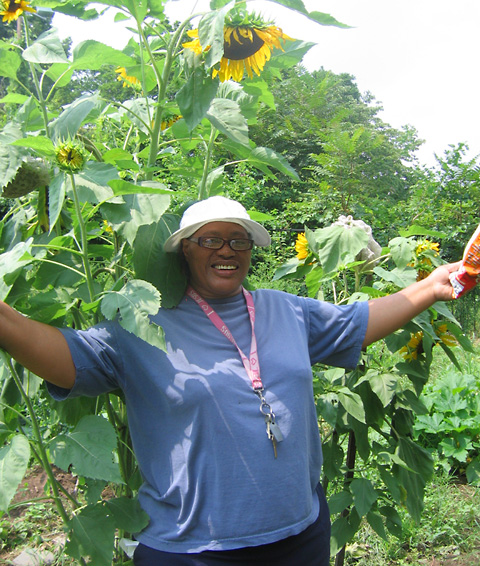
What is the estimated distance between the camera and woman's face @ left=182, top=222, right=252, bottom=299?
5.40ft

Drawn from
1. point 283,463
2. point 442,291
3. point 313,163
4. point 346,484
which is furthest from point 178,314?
point 313,163

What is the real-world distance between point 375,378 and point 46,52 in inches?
55.9

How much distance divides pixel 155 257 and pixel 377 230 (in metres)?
6.52

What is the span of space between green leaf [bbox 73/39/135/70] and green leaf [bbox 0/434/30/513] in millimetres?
893

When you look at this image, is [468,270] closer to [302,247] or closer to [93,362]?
[302,247]

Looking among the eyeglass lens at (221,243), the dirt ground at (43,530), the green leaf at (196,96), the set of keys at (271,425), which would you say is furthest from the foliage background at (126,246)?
the dirt ground at (43,530)

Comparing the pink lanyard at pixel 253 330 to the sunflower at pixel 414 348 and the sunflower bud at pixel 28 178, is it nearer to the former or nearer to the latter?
the sunflower bud at pixel 28 178

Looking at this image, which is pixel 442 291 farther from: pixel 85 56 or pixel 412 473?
pixel 85 56

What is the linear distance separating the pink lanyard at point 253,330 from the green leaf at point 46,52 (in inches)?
27.5

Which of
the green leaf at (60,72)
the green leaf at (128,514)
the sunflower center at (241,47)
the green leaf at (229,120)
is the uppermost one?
the sunflower center at (241,47)

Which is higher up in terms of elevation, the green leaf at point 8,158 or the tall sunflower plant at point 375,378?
the green leaf at point 8,158

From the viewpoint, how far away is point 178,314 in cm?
161

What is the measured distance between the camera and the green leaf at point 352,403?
190cm

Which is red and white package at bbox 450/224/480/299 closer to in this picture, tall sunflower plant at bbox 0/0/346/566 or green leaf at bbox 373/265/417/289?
green leaf at bbox 373/265/417/289
